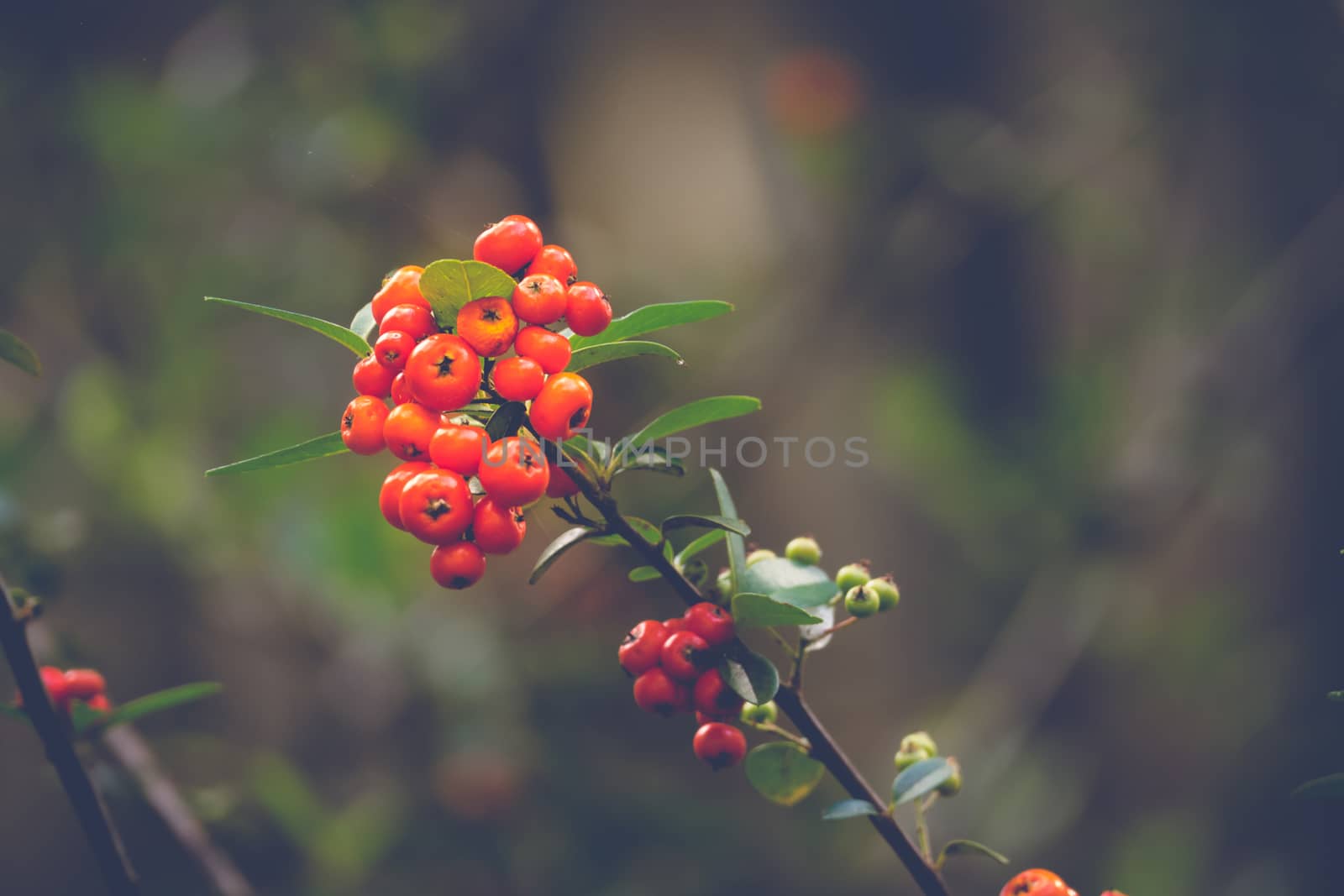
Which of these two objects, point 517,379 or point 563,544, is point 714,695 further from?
point 517,379

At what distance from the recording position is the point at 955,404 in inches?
133

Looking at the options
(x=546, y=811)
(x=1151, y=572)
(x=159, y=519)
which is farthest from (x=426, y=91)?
(x=1151, y=572)

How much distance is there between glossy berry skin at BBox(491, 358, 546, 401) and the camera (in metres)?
0.72

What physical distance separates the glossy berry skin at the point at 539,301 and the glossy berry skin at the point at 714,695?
1.19 feet

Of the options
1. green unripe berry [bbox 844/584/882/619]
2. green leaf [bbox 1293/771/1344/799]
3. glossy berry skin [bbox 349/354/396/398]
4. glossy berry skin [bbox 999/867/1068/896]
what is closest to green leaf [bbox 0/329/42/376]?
glossy berry skin [bbox 349/354/396/398]

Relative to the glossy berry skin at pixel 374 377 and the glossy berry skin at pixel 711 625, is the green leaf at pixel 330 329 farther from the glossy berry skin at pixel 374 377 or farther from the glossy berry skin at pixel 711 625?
the glossy berry skin at pixel 711 625

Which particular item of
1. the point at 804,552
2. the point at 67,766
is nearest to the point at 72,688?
the point at 67,766

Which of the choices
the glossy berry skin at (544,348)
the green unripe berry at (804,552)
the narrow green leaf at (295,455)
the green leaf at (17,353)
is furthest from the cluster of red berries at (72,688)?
the green unripe berry at (804,552)

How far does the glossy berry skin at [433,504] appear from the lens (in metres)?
Answer: 0.72

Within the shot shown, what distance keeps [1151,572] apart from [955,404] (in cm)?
112

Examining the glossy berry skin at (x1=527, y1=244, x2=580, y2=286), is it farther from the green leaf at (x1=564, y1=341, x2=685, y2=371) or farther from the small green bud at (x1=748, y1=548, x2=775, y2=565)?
the small green bud at (x1=748, y1=548, x2=775, y2=565)

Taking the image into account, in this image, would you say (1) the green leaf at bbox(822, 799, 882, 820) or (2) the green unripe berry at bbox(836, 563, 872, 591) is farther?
(2) the green unripe berry at bbox(836, 563, 872, 591)

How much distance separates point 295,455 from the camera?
2.39 ft

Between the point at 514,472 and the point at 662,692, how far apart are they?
27cm
